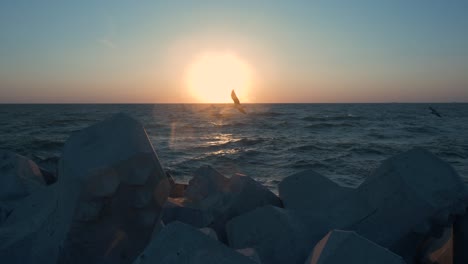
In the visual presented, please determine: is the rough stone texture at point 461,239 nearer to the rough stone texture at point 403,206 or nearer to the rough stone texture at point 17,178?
the rough stone texture at point 403,206

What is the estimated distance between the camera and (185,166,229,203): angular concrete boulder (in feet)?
13.7

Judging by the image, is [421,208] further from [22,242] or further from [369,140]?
[369,140]

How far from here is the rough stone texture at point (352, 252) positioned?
1.82 m

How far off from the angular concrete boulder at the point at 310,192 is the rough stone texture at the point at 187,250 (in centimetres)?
201

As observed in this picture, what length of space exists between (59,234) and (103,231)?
0.32 m

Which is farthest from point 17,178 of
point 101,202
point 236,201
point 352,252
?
point 352,252

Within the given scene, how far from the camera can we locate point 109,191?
8.11ft

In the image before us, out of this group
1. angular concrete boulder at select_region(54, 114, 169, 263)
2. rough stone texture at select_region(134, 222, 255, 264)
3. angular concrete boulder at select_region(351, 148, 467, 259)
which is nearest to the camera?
rough stone texture at select_region(134, 222, 255, 264)

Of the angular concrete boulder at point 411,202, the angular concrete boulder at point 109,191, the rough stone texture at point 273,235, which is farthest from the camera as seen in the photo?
the angular concrete boulder at point 411,202

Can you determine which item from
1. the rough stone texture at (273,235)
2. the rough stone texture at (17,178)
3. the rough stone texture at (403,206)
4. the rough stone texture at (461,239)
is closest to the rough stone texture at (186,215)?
the rough stone texture at (273,235)

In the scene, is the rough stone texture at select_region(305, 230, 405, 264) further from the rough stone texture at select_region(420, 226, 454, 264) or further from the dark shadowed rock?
the dark shadowed rock

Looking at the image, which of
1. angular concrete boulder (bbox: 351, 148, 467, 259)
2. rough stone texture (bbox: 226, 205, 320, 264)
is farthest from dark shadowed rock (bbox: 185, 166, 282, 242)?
angular concrete boulder (bbox: 351, 148, 467, 259)

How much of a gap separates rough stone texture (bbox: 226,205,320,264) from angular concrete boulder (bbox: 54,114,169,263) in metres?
0.74

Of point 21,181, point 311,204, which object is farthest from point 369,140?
point 21,181
